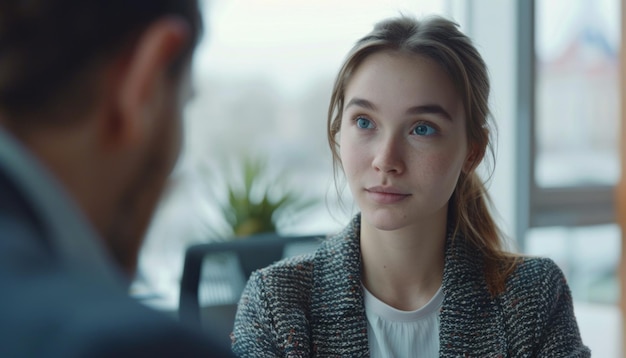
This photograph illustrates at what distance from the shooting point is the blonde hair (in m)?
1.43

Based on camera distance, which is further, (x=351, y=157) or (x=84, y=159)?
(x=351, y=157)

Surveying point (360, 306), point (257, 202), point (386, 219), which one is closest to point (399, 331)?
point (360, 306)

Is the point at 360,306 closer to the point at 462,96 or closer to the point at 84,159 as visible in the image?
the point at 462,96

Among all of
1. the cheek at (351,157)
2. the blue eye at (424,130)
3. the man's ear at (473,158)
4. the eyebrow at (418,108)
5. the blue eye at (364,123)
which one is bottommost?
the man's ear at (473,158)

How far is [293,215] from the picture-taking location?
10.1 ft

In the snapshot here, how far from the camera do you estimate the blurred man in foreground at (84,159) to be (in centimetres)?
44

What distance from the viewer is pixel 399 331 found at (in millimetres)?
1430

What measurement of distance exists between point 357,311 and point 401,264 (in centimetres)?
12

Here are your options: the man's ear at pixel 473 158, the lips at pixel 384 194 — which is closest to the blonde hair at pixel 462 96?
the man's ear at pixel 473 158

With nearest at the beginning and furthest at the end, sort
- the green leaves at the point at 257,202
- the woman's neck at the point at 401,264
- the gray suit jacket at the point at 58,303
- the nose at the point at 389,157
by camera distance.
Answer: the gray suit jacket at the point at 58,303 → the nose at the point at 389,157 → the woman's neck at the point at 401,264 → the green leaves at the point at 257,202

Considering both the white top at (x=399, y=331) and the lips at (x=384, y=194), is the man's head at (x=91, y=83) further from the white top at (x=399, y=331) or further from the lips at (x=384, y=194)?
the white top at (x=399, y=331)

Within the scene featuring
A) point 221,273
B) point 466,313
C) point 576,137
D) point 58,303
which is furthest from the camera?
point 576,137

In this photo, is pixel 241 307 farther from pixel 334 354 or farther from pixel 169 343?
pixel 169 343

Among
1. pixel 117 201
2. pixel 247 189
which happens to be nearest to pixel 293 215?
pixel 247 189
